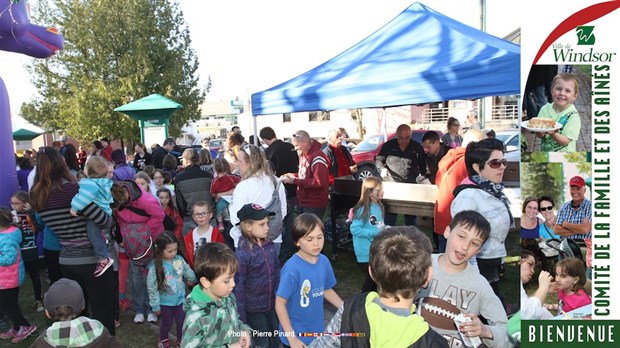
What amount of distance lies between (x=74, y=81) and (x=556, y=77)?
904 inches

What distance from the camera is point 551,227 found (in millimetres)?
2158

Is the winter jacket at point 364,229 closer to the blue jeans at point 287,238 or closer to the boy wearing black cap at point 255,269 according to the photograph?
the boy wearing black cap at point 255,269

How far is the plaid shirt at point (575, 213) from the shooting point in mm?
2090

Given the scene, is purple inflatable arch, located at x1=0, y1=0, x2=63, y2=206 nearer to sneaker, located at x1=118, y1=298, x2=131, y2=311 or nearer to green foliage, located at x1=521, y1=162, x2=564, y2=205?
sneaker, located at x1=118, y1=298, x2=131, y2=311

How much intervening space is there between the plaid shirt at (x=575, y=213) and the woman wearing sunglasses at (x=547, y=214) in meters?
0.03

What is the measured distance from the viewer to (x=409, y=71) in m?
4.63

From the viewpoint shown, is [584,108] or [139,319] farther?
[139,319]

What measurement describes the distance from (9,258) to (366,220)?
331 cm

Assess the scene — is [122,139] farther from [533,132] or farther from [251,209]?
[533,132]

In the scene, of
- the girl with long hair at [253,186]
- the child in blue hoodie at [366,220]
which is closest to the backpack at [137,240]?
the girl with long hair at [253,186]

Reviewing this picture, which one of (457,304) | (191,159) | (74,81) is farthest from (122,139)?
(457,304)

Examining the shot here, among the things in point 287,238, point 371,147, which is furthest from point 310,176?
point 371,147

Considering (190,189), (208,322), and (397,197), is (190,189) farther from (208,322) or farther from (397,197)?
(208,322)

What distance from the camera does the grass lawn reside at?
428 centimetres
